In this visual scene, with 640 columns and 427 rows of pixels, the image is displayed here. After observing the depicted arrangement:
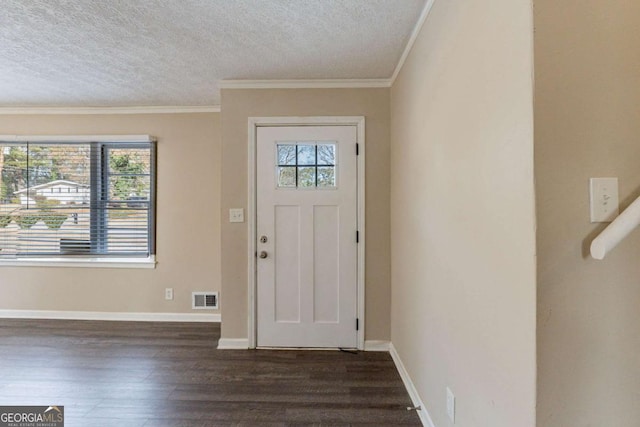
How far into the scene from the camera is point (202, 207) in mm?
3557

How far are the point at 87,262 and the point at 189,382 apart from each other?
7.21 feet

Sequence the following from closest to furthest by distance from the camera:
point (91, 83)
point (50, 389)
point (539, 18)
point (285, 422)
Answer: point (539, 18)
point (285, 422)
point (50, 389)
point (91, 83)

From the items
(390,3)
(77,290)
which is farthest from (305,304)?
(77,290)

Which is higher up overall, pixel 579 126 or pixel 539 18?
pixel 539 18

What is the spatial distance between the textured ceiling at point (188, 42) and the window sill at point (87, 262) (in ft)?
5.81

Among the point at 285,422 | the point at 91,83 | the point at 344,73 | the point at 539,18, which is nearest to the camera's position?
the point at 539,18

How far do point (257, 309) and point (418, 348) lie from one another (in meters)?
1.44

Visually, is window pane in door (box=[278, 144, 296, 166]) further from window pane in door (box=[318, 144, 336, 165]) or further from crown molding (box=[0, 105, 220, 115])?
crown molding (box=[0, 105, 220, 115])

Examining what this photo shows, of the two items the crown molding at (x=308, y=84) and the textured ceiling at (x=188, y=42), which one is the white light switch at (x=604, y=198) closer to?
the textured ceiling at (x=188, y=42)

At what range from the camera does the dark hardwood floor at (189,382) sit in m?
1.94

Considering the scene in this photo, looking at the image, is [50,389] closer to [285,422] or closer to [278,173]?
[285,422]

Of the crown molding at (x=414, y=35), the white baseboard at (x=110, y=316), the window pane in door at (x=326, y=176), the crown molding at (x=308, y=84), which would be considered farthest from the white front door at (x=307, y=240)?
the white baseboard at (x=110, y=316)

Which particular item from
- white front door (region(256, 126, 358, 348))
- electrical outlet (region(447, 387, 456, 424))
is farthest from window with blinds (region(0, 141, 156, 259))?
electrical outlet (region(447, 387, 456, 424))

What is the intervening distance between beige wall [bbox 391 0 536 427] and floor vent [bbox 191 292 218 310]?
2302mm
